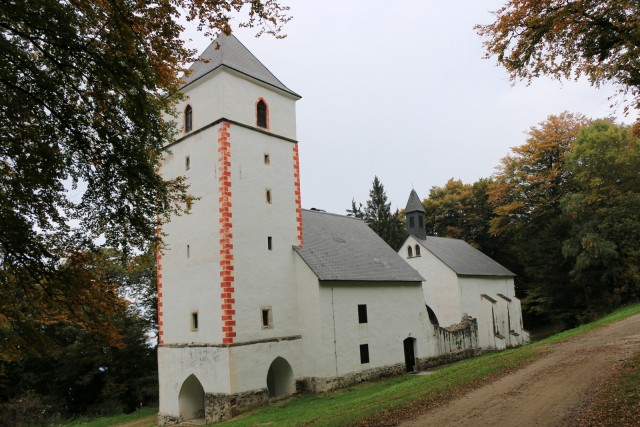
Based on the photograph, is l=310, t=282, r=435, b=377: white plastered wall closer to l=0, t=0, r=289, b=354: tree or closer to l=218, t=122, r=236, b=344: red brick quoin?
l=218, t=122, r=236, b=344: red brick quoin

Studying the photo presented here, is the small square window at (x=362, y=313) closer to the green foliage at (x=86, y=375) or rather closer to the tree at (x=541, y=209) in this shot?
the green foliage at (x=86, y=375)

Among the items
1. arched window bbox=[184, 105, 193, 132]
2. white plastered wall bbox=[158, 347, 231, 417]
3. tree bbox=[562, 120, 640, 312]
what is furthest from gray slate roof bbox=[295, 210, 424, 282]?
tree bbox=[562, 120, 640, 312]

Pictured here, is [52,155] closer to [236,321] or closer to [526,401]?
[526,401]

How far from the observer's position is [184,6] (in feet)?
23.4

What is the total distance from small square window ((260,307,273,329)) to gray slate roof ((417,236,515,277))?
53.0 ft

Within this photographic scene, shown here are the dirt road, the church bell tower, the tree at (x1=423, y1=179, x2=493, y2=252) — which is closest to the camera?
the dirt road

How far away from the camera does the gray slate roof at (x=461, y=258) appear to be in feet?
106

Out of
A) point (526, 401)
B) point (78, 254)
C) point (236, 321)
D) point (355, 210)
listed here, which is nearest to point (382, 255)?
point (236, 321)

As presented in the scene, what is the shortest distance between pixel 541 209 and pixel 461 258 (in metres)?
8.62

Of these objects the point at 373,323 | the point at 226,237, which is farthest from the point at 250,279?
the point at 373,323

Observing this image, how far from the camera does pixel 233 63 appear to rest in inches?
800

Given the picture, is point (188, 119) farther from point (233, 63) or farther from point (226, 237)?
point (226, 237)

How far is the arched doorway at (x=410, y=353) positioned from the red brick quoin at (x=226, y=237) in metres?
10.7

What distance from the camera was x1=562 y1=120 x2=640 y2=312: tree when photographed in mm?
30797
